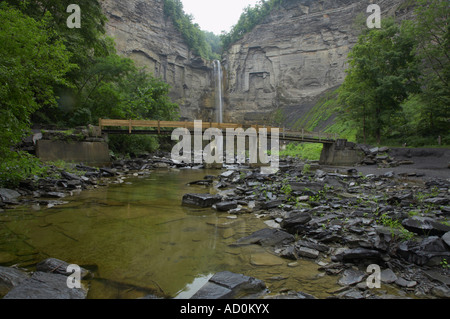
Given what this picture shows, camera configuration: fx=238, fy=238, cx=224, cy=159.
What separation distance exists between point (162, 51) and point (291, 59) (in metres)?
29.2

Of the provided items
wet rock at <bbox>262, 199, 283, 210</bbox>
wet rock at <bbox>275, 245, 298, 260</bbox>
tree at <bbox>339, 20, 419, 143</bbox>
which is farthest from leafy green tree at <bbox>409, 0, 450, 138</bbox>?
wet rock at <bbox>275, 245, 298, 260</bbox>

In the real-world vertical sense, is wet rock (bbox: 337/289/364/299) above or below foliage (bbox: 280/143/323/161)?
below

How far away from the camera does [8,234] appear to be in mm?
4781

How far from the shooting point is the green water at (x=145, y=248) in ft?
10.6

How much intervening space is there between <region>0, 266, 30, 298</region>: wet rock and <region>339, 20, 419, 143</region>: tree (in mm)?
26316

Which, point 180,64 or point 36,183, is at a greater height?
point 180,64

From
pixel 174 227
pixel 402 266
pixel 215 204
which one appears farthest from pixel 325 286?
pixel 215 204

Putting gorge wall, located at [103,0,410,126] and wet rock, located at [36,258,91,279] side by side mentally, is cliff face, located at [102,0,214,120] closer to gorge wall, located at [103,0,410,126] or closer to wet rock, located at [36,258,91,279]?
gorge wall, located at [103,0,410,126]

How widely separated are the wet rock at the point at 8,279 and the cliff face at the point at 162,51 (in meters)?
45.6

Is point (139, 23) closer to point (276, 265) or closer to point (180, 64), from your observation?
point (180, 64)

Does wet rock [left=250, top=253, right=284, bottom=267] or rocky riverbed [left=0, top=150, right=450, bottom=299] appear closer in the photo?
rocky riverbed [left=0, top=150, right=450, bottom=299]

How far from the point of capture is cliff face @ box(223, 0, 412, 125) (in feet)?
169

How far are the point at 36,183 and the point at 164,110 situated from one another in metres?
21.4

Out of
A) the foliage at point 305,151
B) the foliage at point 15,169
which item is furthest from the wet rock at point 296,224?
the foliage at point 305,151
